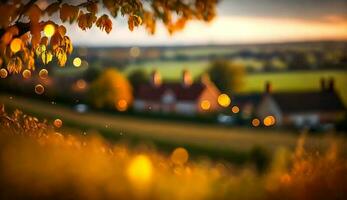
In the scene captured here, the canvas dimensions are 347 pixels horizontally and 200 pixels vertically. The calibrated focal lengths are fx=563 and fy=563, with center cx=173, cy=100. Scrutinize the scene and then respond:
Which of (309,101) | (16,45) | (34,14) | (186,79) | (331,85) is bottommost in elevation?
(309,101)

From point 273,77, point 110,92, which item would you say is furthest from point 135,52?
point 273,77

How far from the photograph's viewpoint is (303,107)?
12.5 metres

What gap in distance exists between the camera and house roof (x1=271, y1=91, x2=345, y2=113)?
444 inches

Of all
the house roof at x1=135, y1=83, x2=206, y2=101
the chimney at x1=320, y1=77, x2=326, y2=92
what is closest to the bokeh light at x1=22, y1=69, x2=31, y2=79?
the house roof at x1=135, y1=83, x2=206, y2=101

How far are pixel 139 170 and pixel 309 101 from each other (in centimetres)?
681

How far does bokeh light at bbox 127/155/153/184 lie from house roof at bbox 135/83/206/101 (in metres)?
3.96

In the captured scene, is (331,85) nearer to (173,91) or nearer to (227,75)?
(227,75)

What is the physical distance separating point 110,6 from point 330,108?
6.42 meters

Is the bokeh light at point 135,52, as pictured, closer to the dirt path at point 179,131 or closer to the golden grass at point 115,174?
the dirt path at point 179,131

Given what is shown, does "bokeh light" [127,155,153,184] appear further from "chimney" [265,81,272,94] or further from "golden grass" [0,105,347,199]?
"chimney" [265,81,272,94]

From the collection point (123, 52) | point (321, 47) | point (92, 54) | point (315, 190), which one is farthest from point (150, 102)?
point (315, 190)

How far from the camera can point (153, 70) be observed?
531 inches

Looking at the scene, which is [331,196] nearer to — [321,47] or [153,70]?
[321,47]

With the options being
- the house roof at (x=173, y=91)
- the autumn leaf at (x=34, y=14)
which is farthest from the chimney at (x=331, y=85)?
the autumn leaf at (x=34, y=14)
